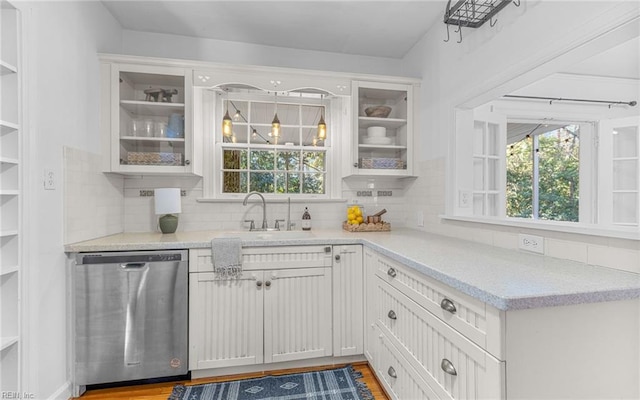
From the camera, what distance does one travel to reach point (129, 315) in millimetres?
1866

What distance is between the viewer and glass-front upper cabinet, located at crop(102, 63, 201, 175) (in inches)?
88.3

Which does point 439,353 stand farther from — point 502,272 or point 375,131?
point 375,131

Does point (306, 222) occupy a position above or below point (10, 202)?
below

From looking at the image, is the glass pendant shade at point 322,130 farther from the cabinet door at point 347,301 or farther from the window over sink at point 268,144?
the cabinet door at point 347,301

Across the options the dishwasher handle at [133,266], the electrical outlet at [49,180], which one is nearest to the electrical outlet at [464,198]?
the dishwasher handle at [133,266]

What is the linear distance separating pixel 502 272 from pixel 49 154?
2.36m

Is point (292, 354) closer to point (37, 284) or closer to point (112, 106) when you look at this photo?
point (37, 284)

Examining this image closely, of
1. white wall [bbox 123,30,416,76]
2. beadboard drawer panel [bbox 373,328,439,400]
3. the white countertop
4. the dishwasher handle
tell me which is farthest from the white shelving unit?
beadboard drawer panel [bbox 373,328,439,400]

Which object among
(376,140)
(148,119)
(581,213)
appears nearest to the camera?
(148,119)

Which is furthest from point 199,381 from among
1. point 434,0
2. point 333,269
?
point 434,0

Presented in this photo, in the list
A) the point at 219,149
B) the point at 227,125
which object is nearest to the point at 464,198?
the point at 227,125

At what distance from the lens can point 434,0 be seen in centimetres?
216

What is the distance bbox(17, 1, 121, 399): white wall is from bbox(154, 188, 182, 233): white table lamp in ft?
1.87

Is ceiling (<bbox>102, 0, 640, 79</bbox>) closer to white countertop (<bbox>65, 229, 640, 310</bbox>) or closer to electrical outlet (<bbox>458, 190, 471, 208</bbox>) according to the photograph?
electrical outlet (<bbox>458, 190, 471, 208</bbox>)
